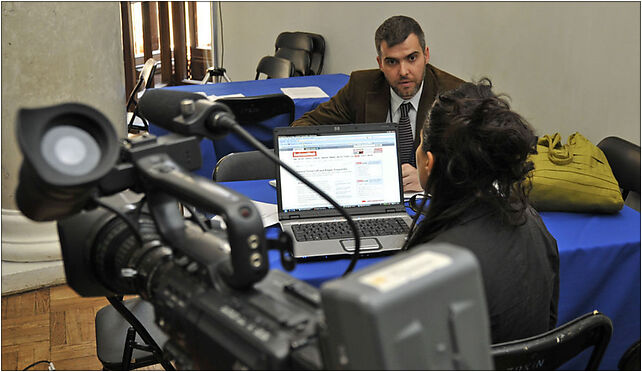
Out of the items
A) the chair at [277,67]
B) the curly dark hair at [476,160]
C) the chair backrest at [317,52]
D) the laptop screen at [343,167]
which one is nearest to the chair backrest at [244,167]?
the laptop screen at [343,167]

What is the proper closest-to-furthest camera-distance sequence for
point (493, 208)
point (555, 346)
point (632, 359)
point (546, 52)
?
point (555, 346) → point (493, 208) → point (632, 359) → point (546, 52)

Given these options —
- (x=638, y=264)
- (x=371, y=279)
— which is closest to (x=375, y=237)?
(x=638, y=264)

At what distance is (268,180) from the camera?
2.48 m

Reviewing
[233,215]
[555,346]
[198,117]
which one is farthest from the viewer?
[555,346]

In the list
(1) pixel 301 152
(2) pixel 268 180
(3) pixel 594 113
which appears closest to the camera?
(1) pixel 301 152

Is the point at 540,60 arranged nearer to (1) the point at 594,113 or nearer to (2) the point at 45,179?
(1) the point at 594,113

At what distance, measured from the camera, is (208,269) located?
0.84 metres

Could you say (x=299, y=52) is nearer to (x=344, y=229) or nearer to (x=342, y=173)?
(x=342, y=173)

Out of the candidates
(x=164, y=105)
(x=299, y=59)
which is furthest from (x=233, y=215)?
(x=299, y=59)

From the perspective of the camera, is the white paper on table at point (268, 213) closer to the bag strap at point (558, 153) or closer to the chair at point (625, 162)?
the bag strap at point (558, 153)

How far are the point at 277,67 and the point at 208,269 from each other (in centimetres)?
469

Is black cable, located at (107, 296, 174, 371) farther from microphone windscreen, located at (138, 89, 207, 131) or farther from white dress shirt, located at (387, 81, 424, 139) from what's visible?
white dress shirt, located at (387, 81, 424, 139)

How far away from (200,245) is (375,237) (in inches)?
41.3

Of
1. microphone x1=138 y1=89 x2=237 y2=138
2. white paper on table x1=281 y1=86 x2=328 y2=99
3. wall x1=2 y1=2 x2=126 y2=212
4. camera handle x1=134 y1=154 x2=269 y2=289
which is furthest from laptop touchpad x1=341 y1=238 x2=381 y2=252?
white paper on table x1=281 y1=86 x2=328 y2=99
